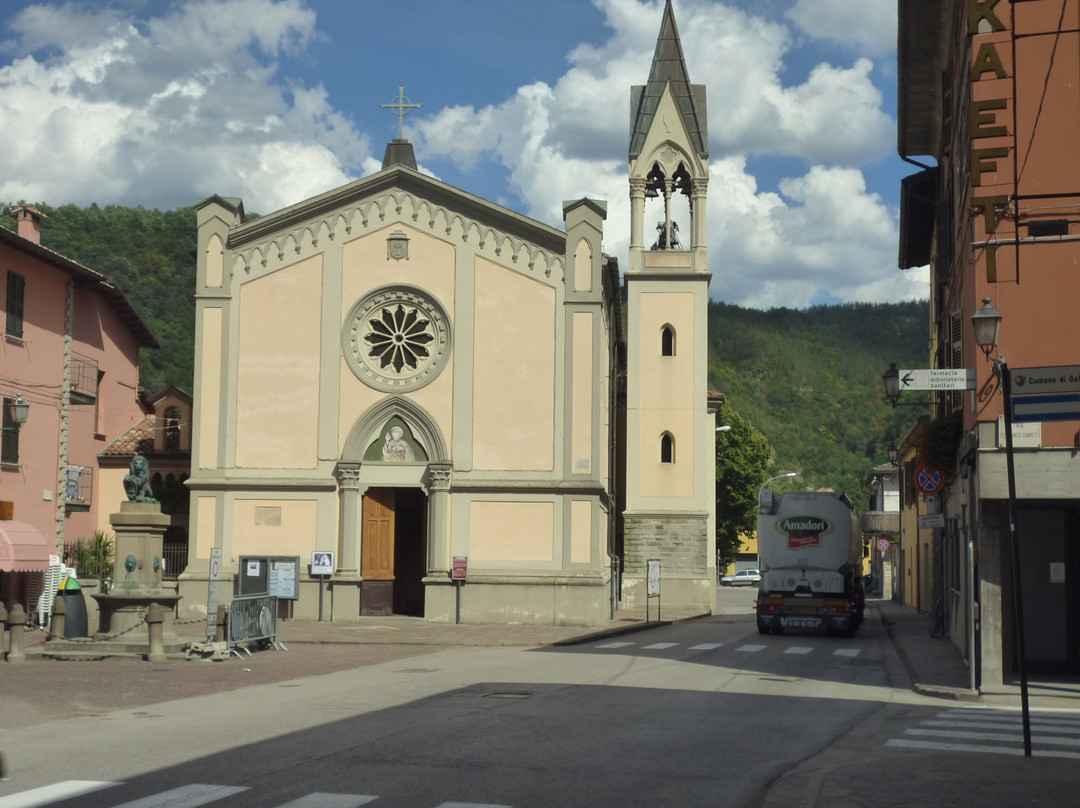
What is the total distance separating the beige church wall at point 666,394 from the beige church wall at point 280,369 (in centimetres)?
1378

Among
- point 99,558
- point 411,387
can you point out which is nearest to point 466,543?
point 411,387

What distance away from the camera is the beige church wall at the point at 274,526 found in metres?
32.1

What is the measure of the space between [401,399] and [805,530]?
1085cm

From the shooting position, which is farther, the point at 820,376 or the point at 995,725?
the point at 820,376

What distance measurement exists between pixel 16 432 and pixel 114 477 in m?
6.47

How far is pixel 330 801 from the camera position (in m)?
8.23

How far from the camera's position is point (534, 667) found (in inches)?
777

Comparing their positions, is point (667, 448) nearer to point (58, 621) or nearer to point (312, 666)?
point (312, 666)

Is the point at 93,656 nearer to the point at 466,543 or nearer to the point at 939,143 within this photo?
the point at 466,543

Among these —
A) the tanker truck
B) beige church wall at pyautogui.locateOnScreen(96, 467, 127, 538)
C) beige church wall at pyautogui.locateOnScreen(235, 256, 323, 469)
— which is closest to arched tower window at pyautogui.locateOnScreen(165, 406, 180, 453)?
beige church wall at pyautogui.locateOnScreen(96, 467, 127, 538)

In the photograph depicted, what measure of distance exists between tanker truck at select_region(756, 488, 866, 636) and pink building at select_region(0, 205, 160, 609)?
17.1 metres

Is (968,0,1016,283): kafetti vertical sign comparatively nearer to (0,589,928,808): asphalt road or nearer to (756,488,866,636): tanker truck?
(0,589,928,808): asphalt road

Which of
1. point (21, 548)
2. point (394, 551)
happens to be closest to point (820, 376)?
point (394, 551)

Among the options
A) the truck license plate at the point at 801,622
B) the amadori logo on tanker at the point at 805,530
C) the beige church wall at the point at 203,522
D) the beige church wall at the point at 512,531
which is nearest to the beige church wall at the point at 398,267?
the beige church wall at the point at 512,531
